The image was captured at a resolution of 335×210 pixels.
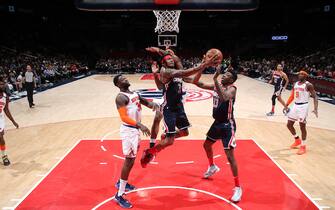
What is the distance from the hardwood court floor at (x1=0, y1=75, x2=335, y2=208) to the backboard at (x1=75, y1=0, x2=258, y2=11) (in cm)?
352

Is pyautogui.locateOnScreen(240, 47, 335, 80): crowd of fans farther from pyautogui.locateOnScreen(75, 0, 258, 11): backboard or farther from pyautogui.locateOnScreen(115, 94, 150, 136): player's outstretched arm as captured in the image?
pyautogui.locateOnScreen(115, 94, 150, 136): player's outstretched arm

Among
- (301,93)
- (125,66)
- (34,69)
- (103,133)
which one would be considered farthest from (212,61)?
(125,66)

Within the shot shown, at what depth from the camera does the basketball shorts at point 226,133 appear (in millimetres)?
5059

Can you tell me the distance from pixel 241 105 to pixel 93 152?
25.5 feet

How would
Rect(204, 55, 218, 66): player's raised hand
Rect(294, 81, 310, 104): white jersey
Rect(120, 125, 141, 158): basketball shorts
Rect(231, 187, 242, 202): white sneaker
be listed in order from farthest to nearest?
1. Rect(294, 81, 310, 104): white jersey
2. Rect(231, 187, 242, 202): white sneaker
3. Rect(120, 125, 141, 158): basketball shorts
4. Rect(204, 55, 218, 66): player's raised hand

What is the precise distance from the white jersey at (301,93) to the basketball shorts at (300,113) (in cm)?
11

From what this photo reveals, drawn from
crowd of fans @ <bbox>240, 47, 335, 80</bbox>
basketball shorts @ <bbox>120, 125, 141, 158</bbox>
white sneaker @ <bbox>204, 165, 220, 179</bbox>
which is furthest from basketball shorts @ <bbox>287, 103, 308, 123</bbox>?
crowd of fans @ <bbox>240, 47, 335, 80</bbox>

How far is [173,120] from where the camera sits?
18.3ft

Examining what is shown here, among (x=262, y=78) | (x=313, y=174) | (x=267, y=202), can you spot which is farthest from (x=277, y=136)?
(x=262, y=78)

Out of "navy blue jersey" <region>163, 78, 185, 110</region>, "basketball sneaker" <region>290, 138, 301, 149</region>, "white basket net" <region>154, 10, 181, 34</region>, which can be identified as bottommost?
"basketball sneaker" <region>290, 138, 301, 149</region>

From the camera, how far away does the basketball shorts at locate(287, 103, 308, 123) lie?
7221mm

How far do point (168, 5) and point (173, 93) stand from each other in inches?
180

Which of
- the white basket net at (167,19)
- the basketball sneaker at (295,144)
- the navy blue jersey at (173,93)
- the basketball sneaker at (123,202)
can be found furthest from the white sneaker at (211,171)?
the white basket net at (167,19)

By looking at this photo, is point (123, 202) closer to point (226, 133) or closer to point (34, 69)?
point (226, 133)
